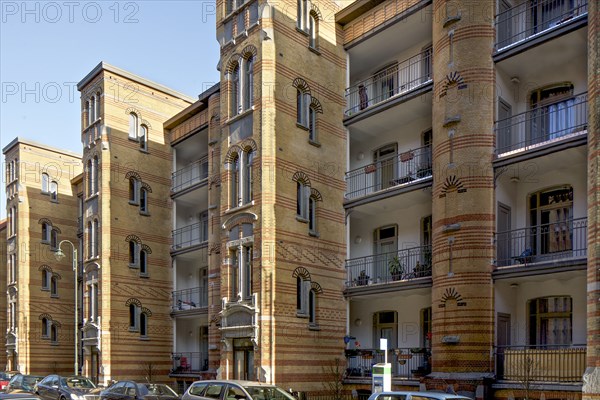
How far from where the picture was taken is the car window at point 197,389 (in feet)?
54.9

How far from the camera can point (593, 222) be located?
1552 cm

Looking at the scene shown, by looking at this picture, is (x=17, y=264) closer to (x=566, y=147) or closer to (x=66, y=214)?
(x=66, y=214)

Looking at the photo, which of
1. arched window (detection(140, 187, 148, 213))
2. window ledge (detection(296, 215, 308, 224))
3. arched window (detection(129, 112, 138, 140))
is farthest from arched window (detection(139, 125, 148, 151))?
window ledge (detection(296, 215, 308, 224))

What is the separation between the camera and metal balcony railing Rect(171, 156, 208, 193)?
3385 cm

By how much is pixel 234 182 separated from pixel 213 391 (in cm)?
1043

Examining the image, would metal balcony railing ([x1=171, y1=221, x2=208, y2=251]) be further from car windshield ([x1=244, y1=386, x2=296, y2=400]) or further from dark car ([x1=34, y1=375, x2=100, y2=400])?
car windshield ([x1=244, y1=386, x2=296, y2=400])

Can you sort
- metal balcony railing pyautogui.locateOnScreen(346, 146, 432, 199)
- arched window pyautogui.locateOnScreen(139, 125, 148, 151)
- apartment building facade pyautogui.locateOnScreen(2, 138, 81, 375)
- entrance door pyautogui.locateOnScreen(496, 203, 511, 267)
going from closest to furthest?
1. entrance door pyautogui.locateOnScreen(496, 203, 511, 267)
2. metal balcony railing pyautogui.locateOnScreen(346, 146, 432, 199)
3. arched window pyautogui.locateOnScreen(139, 125, 148, 151)
4. apartment building facade pyautogui.locateOnScreen(2, 138, 81, 375)

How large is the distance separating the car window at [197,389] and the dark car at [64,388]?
7104mm

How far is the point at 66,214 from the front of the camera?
45.3 m

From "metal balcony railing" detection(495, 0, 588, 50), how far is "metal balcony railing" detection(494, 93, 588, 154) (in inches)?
99.8

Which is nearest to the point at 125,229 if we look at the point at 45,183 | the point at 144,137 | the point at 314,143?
the point at 144,137

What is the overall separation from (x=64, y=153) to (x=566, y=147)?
38.0 m

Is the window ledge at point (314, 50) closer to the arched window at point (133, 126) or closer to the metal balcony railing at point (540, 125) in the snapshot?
the metal balcony railing at point (540, 125)

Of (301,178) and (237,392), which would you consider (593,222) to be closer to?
(237,392)
